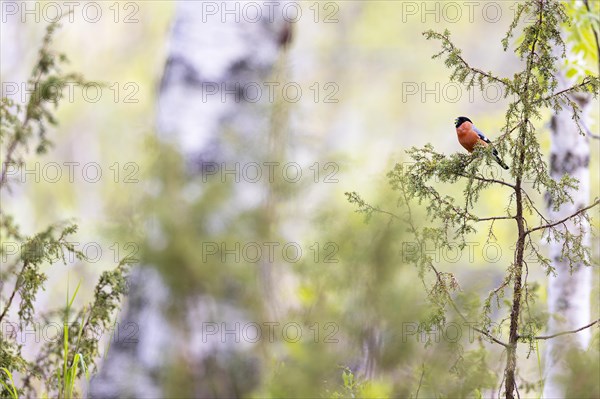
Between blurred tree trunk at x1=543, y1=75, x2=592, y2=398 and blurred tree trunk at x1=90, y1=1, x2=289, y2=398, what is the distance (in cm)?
135

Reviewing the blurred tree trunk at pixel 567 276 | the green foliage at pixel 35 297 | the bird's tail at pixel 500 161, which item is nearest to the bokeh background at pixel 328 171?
the blurred tree trunk at pixel 567 276

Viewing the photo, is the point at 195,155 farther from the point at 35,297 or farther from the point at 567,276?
the point at 567,276

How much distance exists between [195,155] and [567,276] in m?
1.89

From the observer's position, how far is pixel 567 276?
3.61 m

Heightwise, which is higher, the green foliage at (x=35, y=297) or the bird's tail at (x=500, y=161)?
the bird's tail at (x=500, y=161)

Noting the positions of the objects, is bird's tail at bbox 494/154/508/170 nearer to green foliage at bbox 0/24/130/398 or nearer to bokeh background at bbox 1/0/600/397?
bokeh background at bbox 1/0/600/397

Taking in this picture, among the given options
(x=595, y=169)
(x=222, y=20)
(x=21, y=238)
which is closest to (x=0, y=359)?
(x=21, y=238)

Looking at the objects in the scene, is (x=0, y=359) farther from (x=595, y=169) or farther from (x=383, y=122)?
(x=383, y=122)

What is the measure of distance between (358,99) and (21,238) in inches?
593

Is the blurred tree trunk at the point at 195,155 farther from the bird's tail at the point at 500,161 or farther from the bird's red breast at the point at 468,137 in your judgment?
the bird's tail at the point at 500,161

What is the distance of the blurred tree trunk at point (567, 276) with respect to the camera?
3.27 meters

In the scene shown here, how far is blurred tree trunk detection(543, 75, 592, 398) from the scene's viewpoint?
129 inches

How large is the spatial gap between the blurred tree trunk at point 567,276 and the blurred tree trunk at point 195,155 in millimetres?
1354

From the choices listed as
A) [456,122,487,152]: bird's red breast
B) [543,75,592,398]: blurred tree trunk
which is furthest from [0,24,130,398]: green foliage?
[543,75,592,398]: blurred tree trunk
